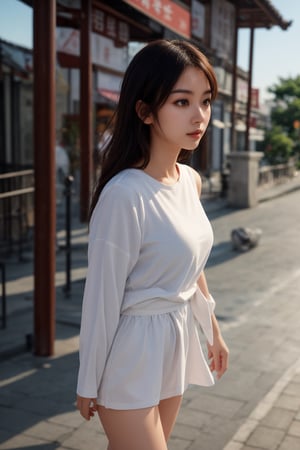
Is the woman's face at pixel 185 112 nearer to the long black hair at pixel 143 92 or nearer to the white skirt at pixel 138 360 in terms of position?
the long black hair at pixel 143 92

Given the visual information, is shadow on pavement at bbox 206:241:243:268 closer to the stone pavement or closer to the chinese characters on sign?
the stone pavement

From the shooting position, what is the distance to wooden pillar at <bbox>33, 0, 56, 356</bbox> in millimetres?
5012

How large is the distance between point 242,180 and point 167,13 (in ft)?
33.5

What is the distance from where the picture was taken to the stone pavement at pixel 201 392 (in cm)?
396

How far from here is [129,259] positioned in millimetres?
2215

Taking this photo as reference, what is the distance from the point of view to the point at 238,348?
5777 mm

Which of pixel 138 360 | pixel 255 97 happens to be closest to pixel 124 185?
pixel 138 360

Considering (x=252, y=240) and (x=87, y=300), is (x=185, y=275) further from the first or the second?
(x=252, y=240)

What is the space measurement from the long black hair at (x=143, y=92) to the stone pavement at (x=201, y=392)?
210 centimetres

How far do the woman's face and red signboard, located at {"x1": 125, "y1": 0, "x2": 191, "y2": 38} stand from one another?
14.2 feet

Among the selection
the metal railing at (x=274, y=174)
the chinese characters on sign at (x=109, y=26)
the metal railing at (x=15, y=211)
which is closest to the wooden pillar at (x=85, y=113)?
the chinese characters on sign at (x=109, y=26)

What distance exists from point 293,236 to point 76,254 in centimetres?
454

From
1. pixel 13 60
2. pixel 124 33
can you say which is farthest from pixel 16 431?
pixel 13 60

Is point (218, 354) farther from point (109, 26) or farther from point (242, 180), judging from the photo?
point (242, 180)
